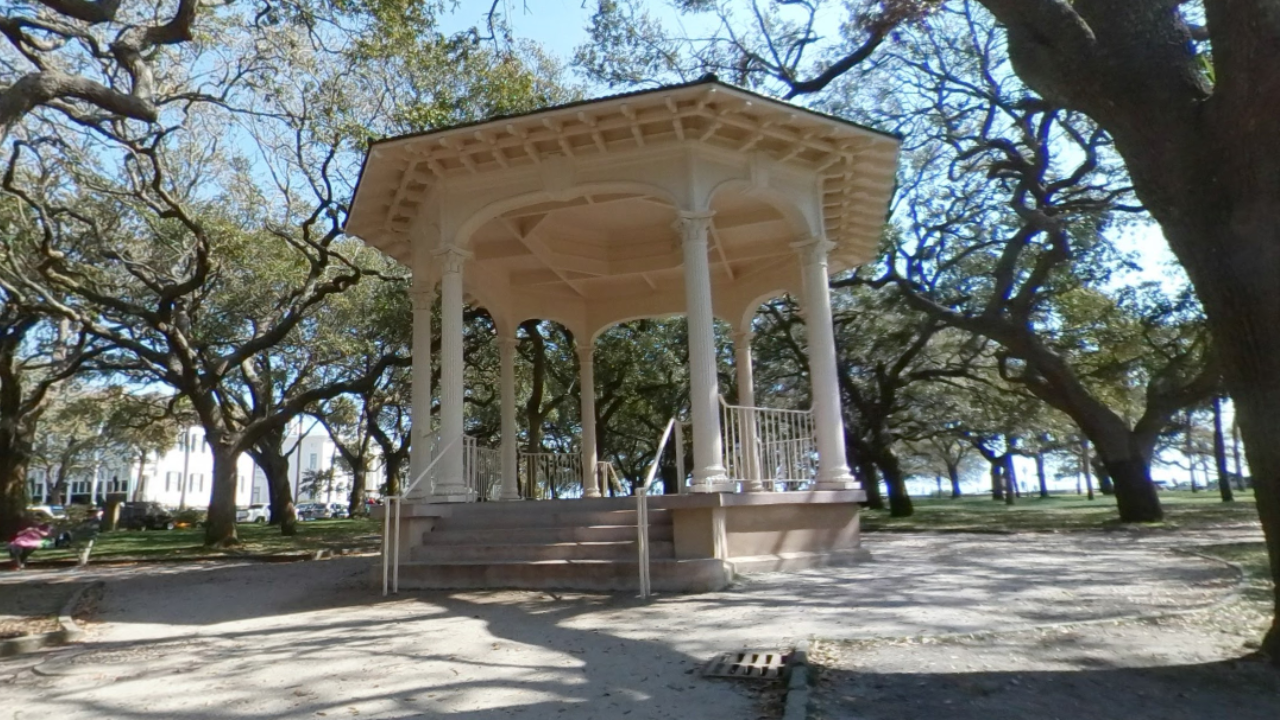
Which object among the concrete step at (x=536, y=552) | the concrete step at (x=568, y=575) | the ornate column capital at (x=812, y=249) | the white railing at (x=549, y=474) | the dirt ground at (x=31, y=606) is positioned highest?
the ornate column capital at (x=812, y=249)

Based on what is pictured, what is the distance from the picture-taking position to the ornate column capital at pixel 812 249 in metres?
10.7

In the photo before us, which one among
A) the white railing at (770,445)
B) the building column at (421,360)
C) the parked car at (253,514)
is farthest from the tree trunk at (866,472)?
the parked car at (253,514)

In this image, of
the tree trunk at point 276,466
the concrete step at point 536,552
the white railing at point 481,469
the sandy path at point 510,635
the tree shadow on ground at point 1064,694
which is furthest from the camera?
the tree trunk at point 276,466

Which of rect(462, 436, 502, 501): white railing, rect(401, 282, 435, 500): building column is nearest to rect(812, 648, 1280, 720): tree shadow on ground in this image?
rect(462, 436, 502, 501): white railing

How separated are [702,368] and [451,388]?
10.7 feet

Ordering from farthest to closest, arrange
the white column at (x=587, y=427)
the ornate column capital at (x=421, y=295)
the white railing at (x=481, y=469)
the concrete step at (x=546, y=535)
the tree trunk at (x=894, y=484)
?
the tree trunk at (x=894, y=484) < the white column at (x=587, y=427) < the ornate column capital at (x=421, y=295) < the white railing at (x=481, y=469) < the concrete step at (x=546, y=535)

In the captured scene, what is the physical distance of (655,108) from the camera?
9.09 meters

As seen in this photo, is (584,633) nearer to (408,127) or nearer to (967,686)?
(967,686)

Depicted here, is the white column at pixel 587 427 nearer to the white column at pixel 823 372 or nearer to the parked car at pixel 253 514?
the white column at pixel 823 372

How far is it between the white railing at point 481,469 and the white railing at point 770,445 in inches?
138

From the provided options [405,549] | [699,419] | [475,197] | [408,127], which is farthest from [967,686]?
[408,127]

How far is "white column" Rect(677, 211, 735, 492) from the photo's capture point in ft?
28.5

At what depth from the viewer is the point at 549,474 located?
1516cm

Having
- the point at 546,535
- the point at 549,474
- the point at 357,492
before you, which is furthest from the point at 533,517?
the point at 357,492
